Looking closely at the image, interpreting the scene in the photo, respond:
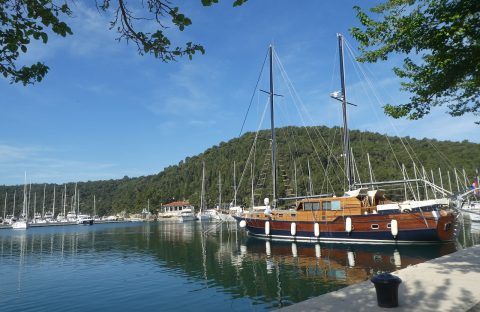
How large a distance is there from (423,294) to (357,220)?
66.4ft

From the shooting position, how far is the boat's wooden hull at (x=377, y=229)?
26.1 meters

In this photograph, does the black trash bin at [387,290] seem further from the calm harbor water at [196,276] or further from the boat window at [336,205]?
the boat window at [336,205]

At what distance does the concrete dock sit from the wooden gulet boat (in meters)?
14.7

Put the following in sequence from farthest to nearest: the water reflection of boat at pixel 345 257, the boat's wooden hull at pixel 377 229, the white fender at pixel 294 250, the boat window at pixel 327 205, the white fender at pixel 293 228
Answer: the white fender at pixel 293 228 < the boat window at pixel 327 205 < the boat's wooden hull at pixel 377 229 < the white fender at pixel 294 250 < the water reflection of boat at pixel 345 257

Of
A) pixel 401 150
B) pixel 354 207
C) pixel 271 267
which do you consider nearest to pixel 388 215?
pixel 354 207

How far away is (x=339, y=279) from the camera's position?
16.6 metres

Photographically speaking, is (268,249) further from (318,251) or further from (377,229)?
(377,229)

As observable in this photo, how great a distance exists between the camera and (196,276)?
19.6 m

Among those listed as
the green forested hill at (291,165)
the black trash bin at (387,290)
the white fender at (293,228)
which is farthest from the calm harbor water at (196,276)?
the green forested hill at (291,165)

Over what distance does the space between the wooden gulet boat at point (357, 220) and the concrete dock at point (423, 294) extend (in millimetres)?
14669

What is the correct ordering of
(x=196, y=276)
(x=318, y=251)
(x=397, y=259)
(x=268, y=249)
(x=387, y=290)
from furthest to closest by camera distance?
(x=268, y=249) < (x=318, y=251) < (x=397, y=259) < (x=196, y=276) < (x=387, y=290)

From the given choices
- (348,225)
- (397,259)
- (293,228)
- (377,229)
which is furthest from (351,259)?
(293,228)

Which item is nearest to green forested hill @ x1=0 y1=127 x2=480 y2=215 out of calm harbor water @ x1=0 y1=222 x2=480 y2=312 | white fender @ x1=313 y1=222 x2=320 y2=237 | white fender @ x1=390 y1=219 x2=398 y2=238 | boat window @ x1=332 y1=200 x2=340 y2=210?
white fender @ x1=313 y1=222 x2=320 y2=237

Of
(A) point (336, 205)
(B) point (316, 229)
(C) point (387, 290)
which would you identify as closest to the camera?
(C) point (387, 290)
